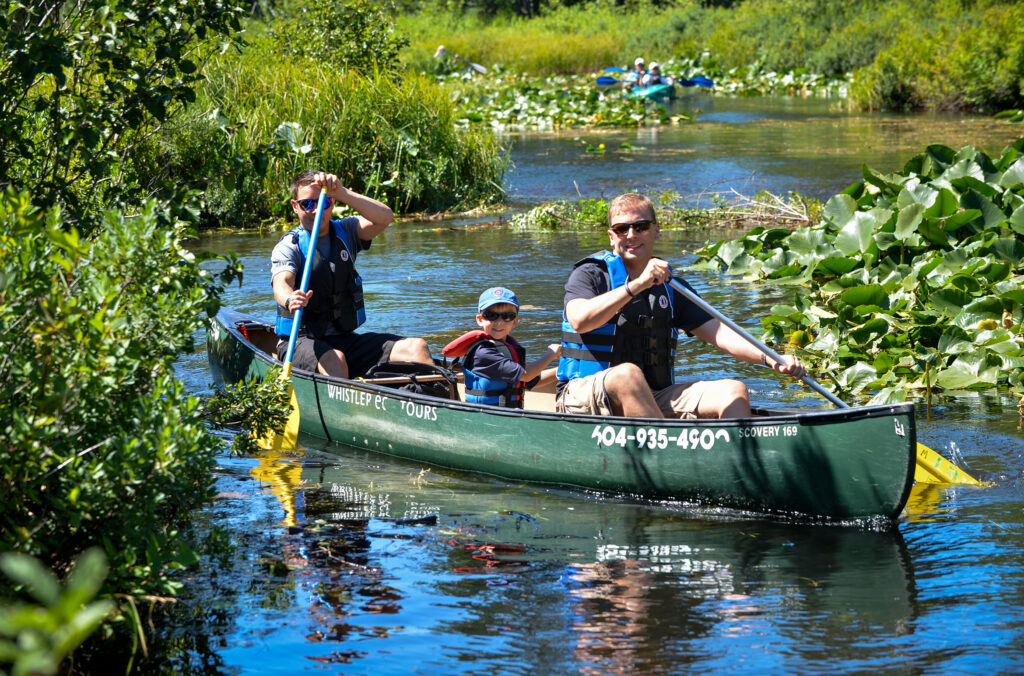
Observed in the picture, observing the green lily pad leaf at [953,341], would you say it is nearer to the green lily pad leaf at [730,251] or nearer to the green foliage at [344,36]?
the green lily pad leaf at [730,251]

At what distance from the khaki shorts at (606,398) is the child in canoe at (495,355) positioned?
1.46 ft

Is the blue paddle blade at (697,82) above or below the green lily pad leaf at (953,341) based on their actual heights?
above

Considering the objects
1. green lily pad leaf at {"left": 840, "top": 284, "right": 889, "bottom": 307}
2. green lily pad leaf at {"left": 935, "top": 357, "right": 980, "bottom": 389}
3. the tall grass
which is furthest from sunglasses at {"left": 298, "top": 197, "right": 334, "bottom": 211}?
the tall grass

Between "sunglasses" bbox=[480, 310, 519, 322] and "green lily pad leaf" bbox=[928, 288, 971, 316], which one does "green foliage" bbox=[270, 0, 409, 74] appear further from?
"sunglasses" bbox=[480, 310, 519, 322]

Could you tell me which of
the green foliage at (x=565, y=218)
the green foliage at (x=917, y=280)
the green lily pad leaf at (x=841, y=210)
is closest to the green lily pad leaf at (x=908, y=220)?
the green foliage at (x=917, y=280)

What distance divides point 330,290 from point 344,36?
9687mm

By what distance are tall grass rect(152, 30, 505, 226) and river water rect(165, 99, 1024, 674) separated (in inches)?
277

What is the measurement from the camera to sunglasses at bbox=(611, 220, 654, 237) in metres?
4.86

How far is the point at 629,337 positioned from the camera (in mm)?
5094

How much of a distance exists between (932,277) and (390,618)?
16.4 ft

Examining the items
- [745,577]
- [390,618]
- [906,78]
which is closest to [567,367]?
[745,577]

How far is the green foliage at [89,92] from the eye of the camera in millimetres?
4426

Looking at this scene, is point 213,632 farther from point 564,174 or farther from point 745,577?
point 564,174

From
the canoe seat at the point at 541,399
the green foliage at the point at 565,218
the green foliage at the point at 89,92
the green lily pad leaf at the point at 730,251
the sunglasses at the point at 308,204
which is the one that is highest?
the green foliage at the point at 89,92
